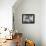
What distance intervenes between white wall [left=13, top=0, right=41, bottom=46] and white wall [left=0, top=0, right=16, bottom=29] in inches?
40.8

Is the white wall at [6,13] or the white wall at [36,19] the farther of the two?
the white wall at [36,19]

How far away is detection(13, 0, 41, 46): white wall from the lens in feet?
17.5

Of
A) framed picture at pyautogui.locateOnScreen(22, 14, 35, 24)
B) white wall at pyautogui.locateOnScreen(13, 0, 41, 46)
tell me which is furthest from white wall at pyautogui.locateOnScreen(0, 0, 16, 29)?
framed picture at pyautogui.locateOnScreen(22, 14, 35, 24)

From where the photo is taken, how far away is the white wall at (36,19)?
5.34m

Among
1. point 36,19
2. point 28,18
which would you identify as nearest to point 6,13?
point 28,18

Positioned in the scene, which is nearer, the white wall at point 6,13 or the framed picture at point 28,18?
the white wall at point 6,13

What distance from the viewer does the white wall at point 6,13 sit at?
14.0 feet

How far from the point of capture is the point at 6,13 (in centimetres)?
432

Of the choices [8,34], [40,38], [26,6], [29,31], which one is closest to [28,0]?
[26,6]

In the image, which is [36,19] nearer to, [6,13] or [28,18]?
[28,18]

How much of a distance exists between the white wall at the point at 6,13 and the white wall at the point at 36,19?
1.04 m

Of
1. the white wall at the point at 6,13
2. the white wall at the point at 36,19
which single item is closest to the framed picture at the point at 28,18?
the white wall at the point at 36,19

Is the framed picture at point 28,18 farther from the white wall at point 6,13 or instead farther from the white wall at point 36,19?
the white wall at point 6,13

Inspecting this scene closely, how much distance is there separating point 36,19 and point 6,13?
66.1 inches
